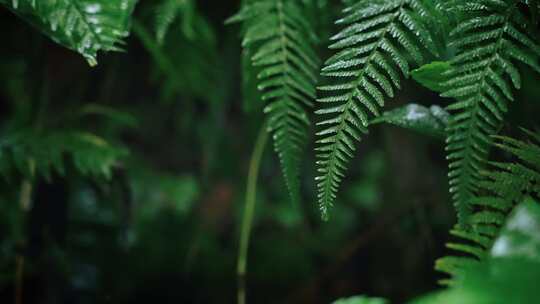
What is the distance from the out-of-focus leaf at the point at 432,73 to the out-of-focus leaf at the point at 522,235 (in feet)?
0.97

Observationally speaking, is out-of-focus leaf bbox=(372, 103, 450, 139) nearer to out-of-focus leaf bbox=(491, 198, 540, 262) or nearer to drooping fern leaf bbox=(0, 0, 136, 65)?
out-of-focus leaf bbox=(491, 198, 540, 262)

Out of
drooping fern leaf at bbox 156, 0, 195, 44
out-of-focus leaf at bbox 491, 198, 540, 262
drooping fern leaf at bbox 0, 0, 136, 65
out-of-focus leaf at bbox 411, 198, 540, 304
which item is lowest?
out-of-focus leaf at bbox 411, 198, 540, 304

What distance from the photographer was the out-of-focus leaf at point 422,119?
92cm

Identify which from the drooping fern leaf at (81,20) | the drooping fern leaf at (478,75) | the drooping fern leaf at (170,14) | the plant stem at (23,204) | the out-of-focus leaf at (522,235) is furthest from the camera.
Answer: the plant stem at (23,204)

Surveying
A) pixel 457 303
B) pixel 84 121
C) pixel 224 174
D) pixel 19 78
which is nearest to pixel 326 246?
pixel 224 174

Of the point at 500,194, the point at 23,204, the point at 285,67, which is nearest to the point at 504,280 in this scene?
the point at 500,194

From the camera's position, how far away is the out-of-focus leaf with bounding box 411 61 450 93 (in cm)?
80

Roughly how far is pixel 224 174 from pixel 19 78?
1.09m

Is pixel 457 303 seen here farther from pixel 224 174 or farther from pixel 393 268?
pixel 224 174

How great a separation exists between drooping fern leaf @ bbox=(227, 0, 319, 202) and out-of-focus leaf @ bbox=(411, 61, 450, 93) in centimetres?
21

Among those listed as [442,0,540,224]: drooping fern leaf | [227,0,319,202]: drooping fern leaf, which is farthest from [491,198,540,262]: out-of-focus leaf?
[227,0,319,202]: drooping fern leaf

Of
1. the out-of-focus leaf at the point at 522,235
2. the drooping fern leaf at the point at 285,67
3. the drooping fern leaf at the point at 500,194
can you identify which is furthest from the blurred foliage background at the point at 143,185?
the out-of-focus leaf at the point at 522,235

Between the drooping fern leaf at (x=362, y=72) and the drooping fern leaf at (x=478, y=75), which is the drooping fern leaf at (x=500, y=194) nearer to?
the drooping fern leaf at (x=478, y=75)

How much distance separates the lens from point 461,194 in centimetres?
73
